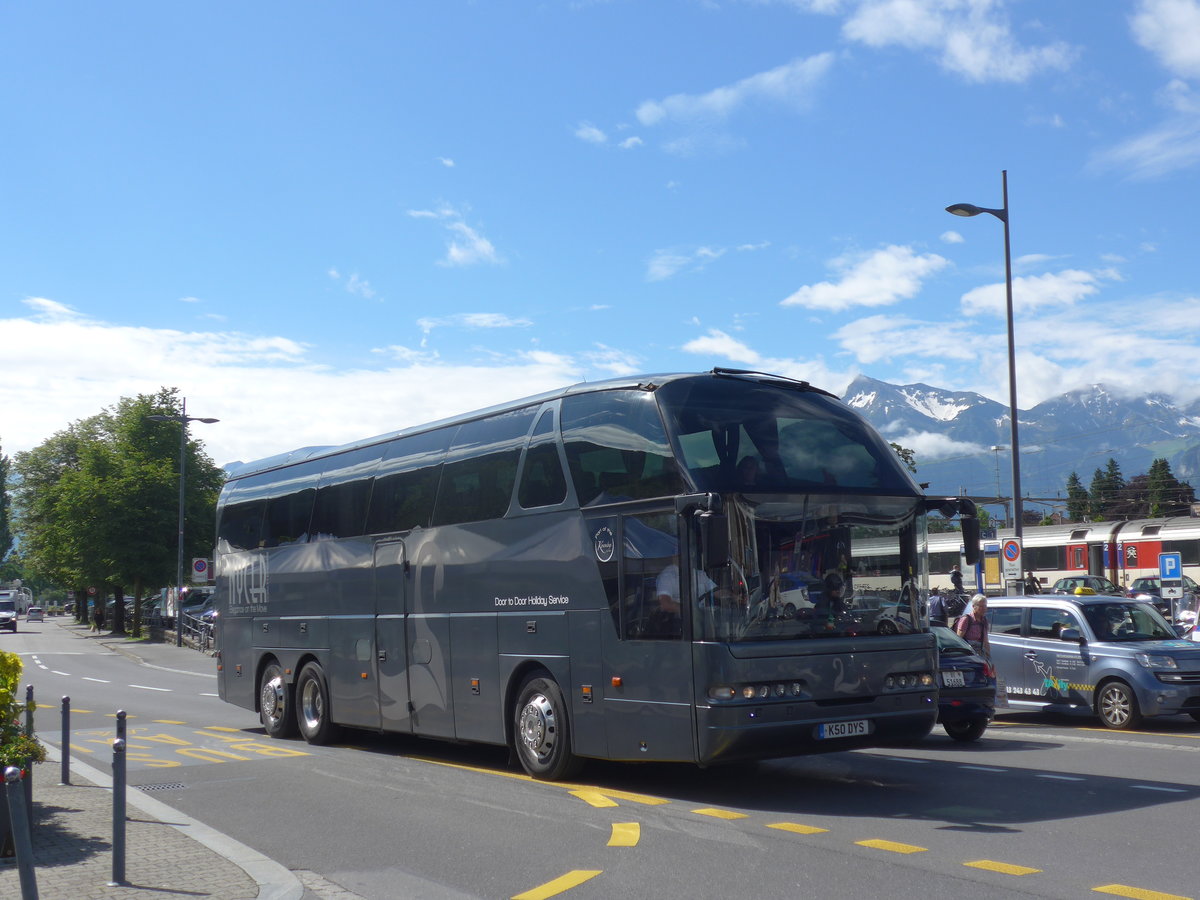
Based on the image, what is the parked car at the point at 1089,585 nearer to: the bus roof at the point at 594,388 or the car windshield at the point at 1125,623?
the car windshield at the point at 1125,623

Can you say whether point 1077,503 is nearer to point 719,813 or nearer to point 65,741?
point 719,813

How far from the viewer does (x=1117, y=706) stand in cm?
1570

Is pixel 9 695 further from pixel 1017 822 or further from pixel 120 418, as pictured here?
pixel 120 418

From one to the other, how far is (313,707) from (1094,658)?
10.1m

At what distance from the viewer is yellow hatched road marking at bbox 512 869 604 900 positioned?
7.27m

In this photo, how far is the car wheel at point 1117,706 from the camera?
610 inches

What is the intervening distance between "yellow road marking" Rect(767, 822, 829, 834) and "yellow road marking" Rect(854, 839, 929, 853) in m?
0.52

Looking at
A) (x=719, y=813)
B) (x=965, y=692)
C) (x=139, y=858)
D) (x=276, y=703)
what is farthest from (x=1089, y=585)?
(x=139, y=858)

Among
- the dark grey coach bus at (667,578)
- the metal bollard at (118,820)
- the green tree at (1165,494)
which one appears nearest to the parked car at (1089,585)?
the dark grey coach bus at (667,578)

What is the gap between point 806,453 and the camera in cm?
1073

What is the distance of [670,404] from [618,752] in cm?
297

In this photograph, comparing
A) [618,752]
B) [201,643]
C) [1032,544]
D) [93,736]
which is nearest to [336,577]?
[93,736]

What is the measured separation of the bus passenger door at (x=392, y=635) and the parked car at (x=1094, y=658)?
8.12m

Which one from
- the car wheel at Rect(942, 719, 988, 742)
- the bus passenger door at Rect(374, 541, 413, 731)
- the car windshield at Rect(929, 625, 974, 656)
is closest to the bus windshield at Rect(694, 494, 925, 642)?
the car windshield at Rect(929, 625, 974, 656)
